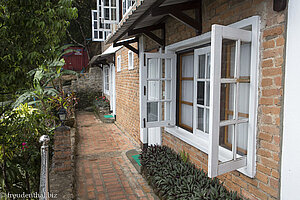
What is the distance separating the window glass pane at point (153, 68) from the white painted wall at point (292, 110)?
252 centimetres

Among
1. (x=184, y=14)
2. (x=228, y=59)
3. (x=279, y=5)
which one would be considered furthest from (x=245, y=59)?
(x=184, y=14)

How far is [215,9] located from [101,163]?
4076 mm

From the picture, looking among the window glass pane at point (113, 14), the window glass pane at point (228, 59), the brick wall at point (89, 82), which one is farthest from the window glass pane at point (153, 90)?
the brick wall at point (89, 82)

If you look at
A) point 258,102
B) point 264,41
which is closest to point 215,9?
point 264,41

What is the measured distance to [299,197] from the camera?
180 cm

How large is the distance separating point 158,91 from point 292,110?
8.43ft

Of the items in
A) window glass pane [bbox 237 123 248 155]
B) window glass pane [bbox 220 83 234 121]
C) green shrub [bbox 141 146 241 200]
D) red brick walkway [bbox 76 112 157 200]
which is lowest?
red brick walkway [bbox 76 112 157 200]

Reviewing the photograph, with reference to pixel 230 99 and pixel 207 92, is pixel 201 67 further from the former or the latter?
pixel 230 99

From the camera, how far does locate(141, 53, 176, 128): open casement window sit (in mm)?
4062

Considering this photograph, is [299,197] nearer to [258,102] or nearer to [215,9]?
[258,102]

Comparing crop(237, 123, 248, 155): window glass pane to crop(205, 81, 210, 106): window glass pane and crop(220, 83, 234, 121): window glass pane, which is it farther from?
crop(205, 81, 210, 106): window glass pane

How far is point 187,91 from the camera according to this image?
3.88 meters

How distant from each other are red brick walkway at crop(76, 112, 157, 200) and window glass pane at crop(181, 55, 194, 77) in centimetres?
218

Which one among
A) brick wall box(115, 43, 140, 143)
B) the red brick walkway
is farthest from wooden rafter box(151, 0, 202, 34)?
brick wall box(115, 43, 140, 143)
